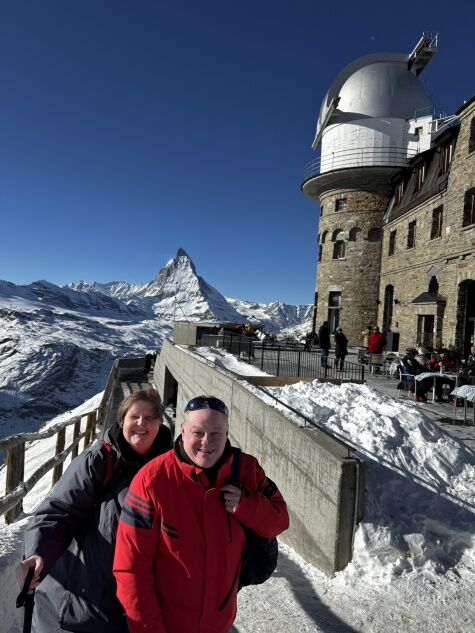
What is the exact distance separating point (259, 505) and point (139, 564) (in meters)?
0.65

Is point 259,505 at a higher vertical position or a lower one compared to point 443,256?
lower

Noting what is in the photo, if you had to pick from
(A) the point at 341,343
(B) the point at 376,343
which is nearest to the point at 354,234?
(B) the point at 376,343

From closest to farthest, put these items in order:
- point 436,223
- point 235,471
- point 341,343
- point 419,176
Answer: point 235,471, point 341,343, point 436,223, point 419,176

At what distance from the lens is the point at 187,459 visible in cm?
220

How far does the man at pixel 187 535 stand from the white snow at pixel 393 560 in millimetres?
1421

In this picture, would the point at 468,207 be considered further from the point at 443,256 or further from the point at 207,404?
the point at 207,404

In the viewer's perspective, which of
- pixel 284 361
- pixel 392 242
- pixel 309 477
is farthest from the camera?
pixel 392 242

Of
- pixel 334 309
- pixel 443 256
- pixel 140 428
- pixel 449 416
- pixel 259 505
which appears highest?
pixel 443 256

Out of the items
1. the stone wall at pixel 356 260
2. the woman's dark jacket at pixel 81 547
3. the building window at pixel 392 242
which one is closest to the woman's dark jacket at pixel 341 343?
the building window at pixel 392 242

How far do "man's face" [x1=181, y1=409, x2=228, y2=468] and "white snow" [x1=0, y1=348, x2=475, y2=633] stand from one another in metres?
1.83

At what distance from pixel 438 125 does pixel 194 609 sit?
99.6 feet

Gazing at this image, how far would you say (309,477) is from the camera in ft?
17.1

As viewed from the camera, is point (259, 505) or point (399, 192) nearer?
point (259, 505)

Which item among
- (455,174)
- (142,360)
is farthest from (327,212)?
(142,360)
